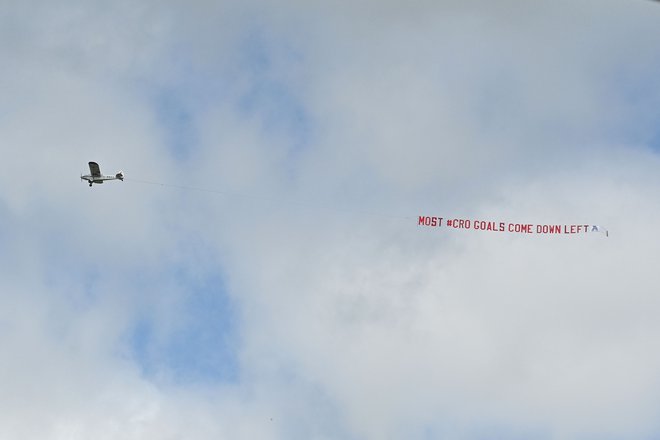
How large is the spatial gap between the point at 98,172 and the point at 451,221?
236 feet

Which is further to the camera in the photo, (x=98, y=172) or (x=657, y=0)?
(x=98, y=172)

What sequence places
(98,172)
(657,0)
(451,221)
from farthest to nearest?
(98,172), (451,221), (657,0)

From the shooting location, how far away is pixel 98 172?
156500mm

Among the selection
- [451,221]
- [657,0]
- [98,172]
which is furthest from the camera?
[98,172]

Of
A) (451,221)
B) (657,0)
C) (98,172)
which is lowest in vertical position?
(657,0)

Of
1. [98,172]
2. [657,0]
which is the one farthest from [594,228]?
[657,0]

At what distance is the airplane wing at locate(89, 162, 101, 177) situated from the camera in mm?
152500

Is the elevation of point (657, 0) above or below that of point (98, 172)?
below

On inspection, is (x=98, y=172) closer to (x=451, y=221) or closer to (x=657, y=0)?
(x=451, y=221)

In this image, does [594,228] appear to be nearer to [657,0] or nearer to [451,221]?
[451,221]

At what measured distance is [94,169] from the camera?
507 feet

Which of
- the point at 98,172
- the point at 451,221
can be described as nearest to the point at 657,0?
the point at 451,221

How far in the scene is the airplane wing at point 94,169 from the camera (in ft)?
500

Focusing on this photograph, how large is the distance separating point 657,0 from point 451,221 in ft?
339
